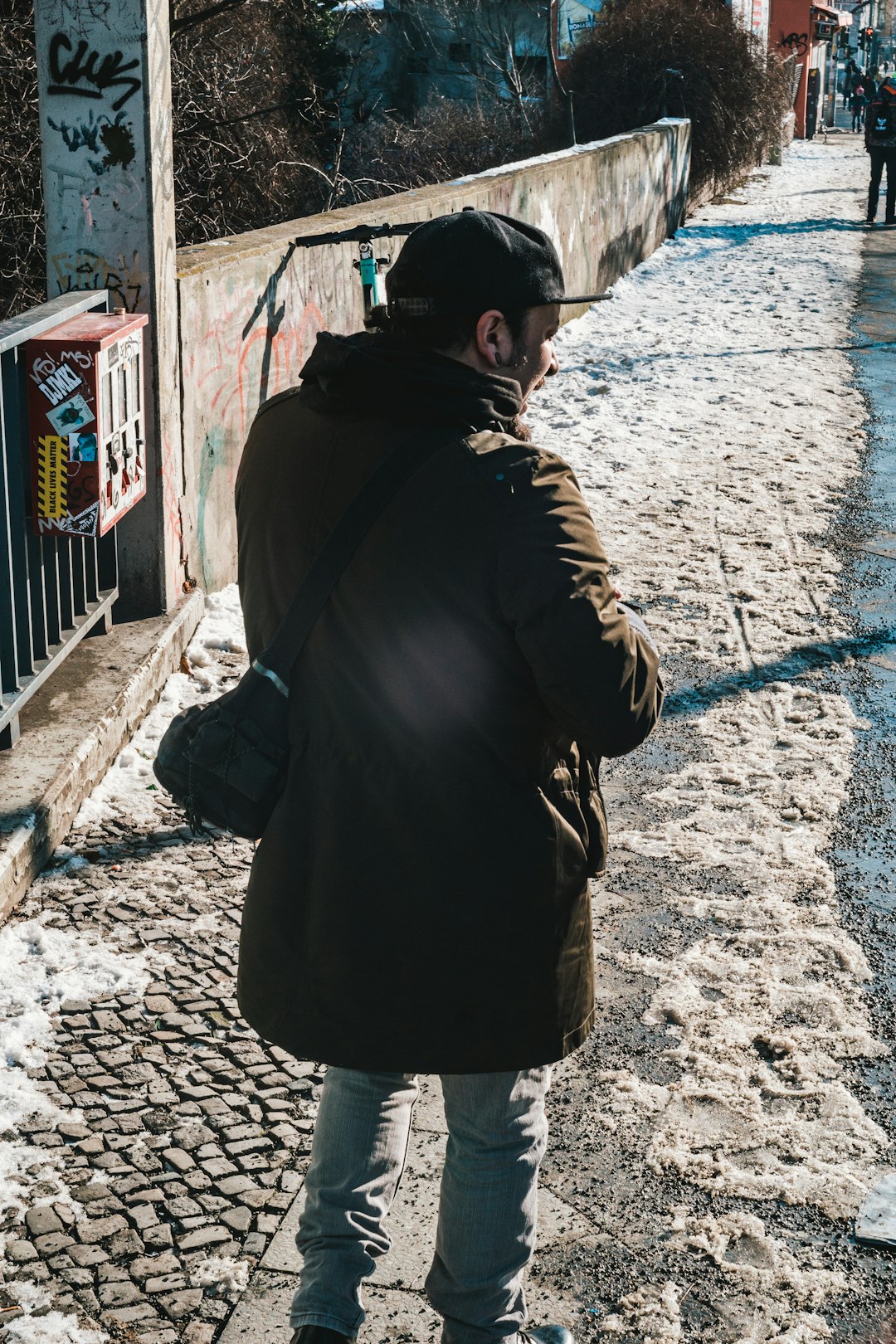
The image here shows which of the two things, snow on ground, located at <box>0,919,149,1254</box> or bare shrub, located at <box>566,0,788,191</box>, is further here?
bare shrub, located at <box>566,0,788,191</box>

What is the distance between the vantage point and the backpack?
18.6 m

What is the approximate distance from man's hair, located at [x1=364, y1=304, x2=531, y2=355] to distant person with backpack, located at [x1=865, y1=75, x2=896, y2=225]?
18482mm

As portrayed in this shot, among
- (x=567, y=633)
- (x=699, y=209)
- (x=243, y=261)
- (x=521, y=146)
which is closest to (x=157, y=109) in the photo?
(x=243, y=261)

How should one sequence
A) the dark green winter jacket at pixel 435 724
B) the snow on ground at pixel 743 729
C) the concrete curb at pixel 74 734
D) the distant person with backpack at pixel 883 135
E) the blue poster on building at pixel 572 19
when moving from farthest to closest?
1. the blue poster on building at pixel 572 19
2. the distant person with backpack at pixel 883 135
3. the concrete curb at pixel 74 734
4. the snow on ground at pixel 743 729
5. the dark green winter jacket at pixel 435 724

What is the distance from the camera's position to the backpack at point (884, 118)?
18.6m

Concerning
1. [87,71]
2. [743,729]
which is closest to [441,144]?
[87,71]

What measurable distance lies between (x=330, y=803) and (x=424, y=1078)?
1440mm

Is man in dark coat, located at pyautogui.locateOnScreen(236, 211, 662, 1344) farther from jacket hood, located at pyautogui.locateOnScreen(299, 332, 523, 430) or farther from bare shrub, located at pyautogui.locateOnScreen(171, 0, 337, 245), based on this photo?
bare shrub, located at pyautogui.locateOnScreen(171, 0, 337, 245)

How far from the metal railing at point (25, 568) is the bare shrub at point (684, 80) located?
18571 millimetres

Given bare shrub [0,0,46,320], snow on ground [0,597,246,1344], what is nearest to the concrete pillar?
snow on ground [0,597,246,1344]

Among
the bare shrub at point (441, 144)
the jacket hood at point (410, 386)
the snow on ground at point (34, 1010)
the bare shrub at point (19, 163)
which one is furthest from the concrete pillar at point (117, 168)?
the bare shrub at point (441, 144)

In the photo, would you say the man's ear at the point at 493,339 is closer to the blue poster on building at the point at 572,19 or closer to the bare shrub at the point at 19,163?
the bare shrub at the point at 19,163

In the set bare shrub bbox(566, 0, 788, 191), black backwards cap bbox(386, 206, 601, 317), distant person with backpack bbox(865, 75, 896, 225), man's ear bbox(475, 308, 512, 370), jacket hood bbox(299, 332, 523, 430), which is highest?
bare shrub bbox(566, 0, 788, 191)

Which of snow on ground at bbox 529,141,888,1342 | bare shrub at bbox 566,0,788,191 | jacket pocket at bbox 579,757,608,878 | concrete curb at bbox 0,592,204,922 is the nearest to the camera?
jacket pocket at bbox 579,757,608,878
